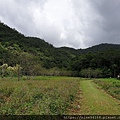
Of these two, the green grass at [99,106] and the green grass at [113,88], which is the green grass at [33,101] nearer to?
the green grass at [99,106]

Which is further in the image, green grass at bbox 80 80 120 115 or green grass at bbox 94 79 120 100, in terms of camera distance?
green grass at bbox 94 79 120 100

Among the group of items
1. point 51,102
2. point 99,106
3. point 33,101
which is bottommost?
point 99,106

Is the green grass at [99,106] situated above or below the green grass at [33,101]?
below

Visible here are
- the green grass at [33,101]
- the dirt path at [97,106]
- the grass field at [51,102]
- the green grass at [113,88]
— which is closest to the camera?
the green grass at [33,101]

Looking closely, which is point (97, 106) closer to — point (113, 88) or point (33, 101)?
point (33, 101)

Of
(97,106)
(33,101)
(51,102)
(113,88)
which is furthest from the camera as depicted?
(113,88)

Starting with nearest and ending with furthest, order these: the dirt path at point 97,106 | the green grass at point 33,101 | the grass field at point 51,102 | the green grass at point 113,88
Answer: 1. the green grass at point 33,101
2. the grass field at point 51,102
3. the dirt path at point 97,106
4. the green grass at point 113,88

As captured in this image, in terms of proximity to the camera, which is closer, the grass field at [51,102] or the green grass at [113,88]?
the grass field at [51,102]

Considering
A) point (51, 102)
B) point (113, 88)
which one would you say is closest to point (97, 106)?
point (51, 102)

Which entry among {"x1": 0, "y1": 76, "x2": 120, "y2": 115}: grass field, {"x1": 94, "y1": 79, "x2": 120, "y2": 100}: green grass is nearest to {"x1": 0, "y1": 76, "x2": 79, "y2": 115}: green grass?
{"x1": 0, "y1": 76, "x2": 120, "y2": 115}: grass field

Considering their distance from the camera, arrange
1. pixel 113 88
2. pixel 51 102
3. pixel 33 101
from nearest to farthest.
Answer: pixel 51 102
pixel 33 101
pixel 113 88

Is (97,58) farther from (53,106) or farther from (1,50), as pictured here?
(53,106)

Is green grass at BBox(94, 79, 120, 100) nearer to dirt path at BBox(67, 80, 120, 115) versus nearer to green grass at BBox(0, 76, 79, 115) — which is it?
dirt path at BBox(67, 80, 120, 115)

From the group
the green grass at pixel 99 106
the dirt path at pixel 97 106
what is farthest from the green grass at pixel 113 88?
the dirt path at pixel 97 106
